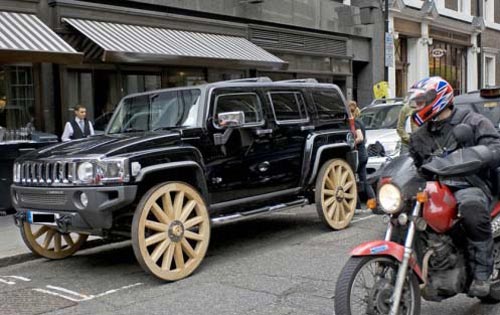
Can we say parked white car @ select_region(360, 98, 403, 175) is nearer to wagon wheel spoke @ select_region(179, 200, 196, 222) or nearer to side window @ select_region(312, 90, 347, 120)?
side window @ select_region(312, 90, 347, 120)

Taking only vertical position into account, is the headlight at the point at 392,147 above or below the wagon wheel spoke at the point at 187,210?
above

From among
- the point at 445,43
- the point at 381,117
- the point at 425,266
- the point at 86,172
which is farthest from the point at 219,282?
the point at 445,43

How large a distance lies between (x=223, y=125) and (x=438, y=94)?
9.95ft

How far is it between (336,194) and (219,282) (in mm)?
2894

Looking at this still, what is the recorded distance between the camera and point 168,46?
13.5 m

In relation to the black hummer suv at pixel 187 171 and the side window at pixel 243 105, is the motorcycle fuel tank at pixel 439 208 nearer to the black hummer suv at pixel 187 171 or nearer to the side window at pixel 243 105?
the black hummer suv at pixel 187 171

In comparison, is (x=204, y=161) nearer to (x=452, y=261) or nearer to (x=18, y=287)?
(x=18, y=287)

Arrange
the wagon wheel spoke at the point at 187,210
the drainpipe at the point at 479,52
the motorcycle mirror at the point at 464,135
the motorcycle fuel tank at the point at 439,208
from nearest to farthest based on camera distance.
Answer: the motorcycle fuel tank at the point at 439,208 → the motorcycle mirror at the point at 464,135 → the wagon wheel spoke at the point at 187,210 → the drainpipe at the point at 479,52

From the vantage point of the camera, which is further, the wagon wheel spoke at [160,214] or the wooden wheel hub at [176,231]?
the wooden wheel hub at [176,231]

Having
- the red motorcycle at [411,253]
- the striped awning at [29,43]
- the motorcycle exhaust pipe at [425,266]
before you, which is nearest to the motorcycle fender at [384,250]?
the red motorcycle at [411,253]

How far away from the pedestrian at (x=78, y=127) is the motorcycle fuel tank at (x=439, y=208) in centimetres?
861

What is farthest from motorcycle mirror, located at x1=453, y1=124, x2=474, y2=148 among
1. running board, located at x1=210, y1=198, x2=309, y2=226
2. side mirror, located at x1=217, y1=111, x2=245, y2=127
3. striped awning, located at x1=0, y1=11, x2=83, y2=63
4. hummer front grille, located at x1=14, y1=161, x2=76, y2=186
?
striped awning, located at x1=0, y1=11, x2=83, y2=63

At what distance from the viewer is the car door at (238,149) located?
22.9ft

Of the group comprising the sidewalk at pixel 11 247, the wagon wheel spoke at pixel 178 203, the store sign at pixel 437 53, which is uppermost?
the store sign at pixel 437 53
